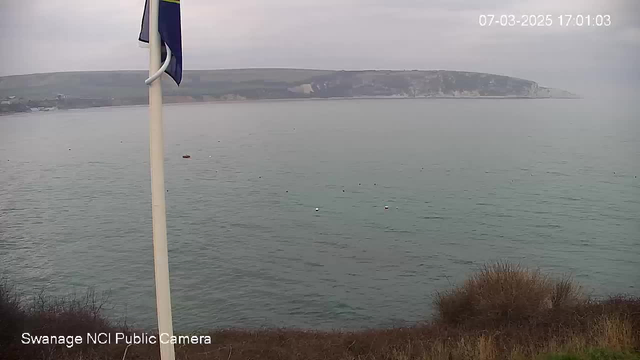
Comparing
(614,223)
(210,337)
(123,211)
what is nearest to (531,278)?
(210,337)

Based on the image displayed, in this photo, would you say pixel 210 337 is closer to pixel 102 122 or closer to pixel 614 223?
pixel 614 223

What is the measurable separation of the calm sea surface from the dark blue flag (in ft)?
42.1

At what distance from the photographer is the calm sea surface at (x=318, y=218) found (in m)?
19.6

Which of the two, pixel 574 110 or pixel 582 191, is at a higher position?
pixel 574 110

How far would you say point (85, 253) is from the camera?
24.6 meters

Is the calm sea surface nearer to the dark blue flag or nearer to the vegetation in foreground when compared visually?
the vegetation in foreground

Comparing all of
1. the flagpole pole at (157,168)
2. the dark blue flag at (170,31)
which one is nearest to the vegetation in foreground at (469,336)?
the flagpole pole at (157,168)

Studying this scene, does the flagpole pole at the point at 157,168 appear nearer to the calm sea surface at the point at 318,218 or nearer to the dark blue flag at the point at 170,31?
the dark blue flag at the point at 170,31

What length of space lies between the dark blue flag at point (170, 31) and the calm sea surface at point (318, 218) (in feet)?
42.1

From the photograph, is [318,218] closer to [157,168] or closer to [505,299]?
[505,299]

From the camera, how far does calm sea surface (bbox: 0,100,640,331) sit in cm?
1956

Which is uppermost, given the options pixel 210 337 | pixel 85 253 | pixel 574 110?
pixel 574 110

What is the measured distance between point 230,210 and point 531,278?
21.4 metres

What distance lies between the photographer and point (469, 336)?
8805 mm
